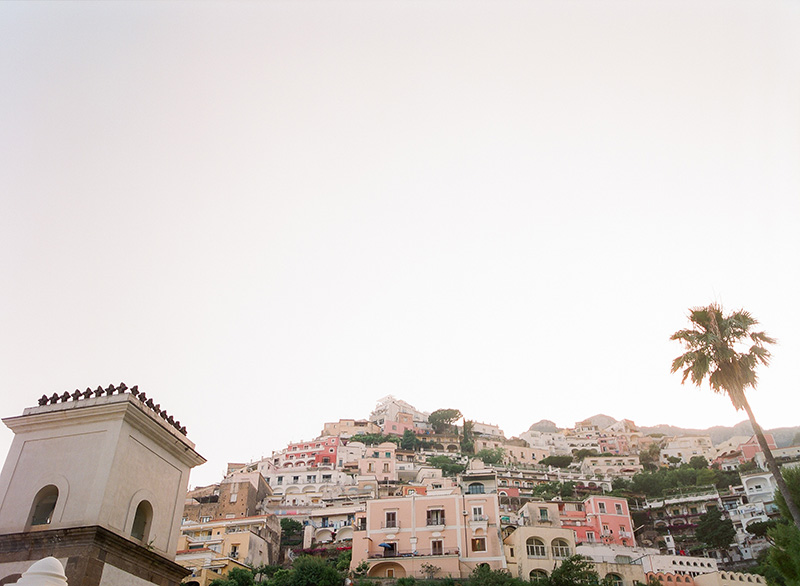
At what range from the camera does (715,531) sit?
68.6 meters

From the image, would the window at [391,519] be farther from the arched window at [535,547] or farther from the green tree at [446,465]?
the green tree at [446,465]

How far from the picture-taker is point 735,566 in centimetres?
6406

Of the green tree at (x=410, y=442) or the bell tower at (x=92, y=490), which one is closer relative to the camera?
the bell tower at (x=92, y=490)

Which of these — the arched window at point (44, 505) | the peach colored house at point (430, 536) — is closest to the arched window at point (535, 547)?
the peach colored house at point (430, 536)

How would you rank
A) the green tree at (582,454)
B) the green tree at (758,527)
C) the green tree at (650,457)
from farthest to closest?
the green tree at (582,454), the green tree at (650,457), the green tree at (758,527)

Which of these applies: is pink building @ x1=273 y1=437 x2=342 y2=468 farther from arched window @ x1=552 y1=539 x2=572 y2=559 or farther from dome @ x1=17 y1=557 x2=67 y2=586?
dome @ x1=17 y1=557 x2=67 y2=586

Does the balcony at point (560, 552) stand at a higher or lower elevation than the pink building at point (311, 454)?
lower

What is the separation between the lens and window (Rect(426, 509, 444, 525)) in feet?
167

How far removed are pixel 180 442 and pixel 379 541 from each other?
36323 millimetres

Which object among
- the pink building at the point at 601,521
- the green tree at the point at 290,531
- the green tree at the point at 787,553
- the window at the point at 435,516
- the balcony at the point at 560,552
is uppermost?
the green tree at the point at 290,531

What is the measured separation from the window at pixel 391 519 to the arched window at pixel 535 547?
403 inches

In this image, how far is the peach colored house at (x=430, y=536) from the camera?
159 feet

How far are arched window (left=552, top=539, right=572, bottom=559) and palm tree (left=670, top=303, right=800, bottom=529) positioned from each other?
94.5 ft

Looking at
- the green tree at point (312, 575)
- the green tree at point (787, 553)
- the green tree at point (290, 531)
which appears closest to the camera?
the green tree at point (787, 553)
